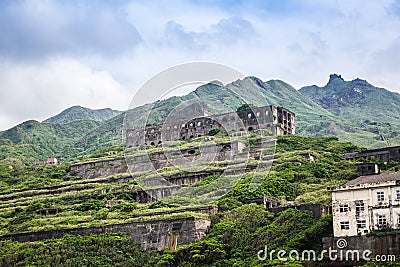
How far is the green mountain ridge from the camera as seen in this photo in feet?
322

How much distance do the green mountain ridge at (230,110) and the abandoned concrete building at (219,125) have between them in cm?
302

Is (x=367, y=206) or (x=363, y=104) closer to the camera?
(x=367, y=206)

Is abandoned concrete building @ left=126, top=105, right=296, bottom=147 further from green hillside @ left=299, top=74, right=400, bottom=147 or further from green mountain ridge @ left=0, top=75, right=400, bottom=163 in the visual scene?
green hillside @ left=299, top=74, right=400, bottom=147

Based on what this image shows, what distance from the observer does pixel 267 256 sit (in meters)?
41.8

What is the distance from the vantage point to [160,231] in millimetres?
51031

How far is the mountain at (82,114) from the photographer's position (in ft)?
621

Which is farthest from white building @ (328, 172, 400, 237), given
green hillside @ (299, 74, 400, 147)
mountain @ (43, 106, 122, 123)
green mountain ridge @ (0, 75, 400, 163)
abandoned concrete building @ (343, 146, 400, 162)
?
mountain @ (43, 106, 122, 123)

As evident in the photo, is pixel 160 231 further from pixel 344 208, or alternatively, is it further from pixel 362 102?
pixel 362 102

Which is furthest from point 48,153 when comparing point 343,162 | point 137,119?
point 343,162

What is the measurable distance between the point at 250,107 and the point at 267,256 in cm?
4267

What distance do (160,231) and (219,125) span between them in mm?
33486

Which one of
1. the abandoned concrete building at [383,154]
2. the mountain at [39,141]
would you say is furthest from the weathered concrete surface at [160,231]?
the mountain at [39,141]

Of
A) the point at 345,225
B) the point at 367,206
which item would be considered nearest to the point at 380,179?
the point at 367,206

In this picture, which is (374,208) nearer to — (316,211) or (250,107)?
(316,211)
